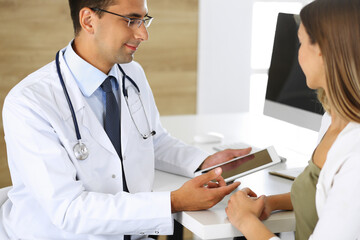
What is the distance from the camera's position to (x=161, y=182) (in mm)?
1748

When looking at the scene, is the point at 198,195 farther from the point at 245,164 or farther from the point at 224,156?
the point at 224,156

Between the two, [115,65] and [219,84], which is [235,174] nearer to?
[115,65]

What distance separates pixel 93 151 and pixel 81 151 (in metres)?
0.05

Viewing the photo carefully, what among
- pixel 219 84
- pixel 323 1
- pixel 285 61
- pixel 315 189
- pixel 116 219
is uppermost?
pixel 323 1

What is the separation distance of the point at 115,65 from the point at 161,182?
0.41 meters

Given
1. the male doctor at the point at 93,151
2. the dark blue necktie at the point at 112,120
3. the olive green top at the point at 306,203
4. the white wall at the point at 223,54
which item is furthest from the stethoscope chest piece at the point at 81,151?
the white wall at the point at 223,54

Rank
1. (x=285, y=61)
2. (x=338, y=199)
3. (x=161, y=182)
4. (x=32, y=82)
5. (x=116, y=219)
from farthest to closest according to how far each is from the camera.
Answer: (x=285, y=61) → (x=161, y=182) → (x=32, y=82) → (x=116, y=219) → (x=338, y=199)

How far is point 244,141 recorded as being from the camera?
89.5 inches

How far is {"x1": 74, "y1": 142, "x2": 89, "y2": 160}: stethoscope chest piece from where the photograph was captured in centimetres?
151

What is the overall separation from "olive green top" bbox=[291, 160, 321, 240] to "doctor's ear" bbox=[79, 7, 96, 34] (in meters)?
0.80

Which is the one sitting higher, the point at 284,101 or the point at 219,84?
the point at 284,101

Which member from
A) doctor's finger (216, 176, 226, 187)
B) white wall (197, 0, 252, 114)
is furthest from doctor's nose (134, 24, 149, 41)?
white wall (197, 0, 252, 114)

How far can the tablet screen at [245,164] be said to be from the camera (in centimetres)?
160

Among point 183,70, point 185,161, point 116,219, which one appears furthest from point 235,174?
point 183,70
